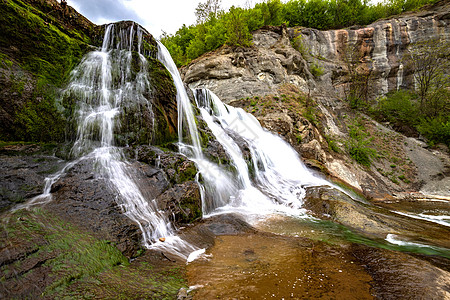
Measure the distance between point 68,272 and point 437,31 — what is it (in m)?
36.5

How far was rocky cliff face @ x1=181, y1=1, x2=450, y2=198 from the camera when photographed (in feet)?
39.1

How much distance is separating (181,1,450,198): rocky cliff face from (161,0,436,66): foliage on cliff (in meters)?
1.69

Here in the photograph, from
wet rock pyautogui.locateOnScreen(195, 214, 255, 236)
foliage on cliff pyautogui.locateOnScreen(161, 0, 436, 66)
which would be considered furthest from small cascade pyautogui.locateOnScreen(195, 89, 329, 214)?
foliage on cliff pyautogui.locateOnScreen(161, 0, 436, 66)

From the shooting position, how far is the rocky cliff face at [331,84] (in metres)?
11.9

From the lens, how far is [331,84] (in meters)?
22.7

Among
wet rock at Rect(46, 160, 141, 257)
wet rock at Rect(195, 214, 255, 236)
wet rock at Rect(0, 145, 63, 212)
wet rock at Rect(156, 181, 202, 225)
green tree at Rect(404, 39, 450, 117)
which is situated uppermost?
green tree at Rect(404, 39, 450, 117)

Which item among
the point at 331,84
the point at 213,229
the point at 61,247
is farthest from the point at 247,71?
the point at 61,247

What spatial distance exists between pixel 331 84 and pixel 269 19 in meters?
12.0

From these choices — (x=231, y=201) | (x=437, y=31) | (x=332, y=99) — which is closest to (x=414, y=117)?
(x=332, y=99)

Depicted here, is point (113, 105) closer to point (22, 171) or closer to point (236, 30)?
point (22, 171)

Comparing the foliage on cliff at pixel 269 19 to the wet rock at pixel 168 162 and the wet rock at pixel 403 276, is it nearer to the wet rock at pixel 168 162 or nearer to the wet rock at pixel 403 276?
the wet rock at pixel 168 162

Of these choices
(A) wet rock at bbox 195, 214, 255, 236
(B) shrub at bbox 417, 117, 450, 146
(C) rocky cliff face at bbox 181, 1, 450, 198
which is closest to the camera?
(A) wet rock at bbox 195, 214, 255, 236

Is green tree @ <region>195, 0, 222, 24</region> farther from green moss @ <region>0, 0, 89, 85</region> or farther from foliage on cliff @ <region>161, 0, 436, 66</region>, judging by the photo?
green moss @ <region>0, 0, 89, 85</region>

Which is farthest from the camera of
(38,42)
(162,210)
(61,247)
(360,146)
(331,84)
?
(331,84)
